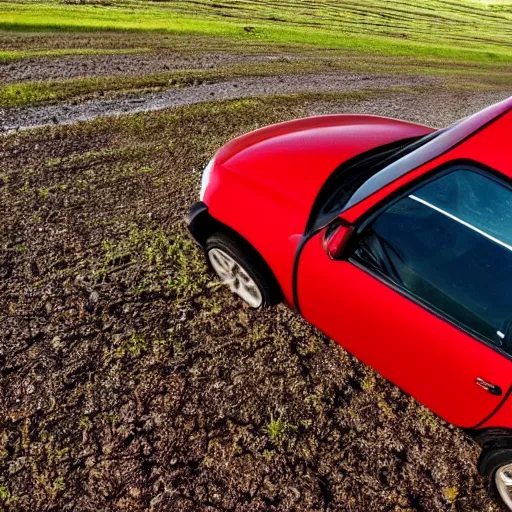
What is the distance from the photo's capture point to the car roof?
263 cm

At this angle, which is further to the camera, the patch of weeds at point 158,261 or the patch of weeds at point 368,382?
the patch of weeds at point 158,261

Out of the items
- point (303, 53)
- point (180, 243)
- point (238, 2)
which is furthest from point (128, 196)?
point (238, 2)

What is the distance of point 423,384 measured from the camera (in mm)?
2699

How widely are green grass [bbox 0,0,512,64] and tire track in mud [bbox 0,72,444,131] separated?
4194 millimetres

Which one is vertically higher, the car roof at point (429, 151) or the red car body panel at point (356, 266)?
the car roof at point (429, 151)

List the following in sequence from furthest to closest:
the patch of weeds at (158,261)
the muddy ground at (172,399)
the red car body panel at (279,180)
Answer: the patch of weeds at (158,261) < the red car body panel at (279,180) < the muddy ground at (172,399)

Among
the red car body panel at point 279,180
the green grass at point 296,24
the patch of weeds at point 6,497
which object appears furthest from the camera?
the green grass at point 296,24

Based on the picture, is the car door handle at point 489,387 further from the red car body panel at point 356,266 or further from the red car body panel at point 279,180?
the red car body panel at point 279,180

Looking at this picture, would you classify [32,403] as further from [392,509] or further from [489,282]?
[489,282]

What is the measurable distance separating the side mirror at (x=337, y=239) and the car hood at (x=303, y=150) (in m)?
0.31

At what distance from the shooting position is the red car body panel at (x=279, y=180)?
3064 millimetres

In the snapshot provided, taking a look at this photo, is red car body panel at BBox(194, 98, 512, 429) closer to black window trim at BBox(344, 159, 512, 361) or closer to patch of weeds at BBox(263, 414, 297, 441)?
black window trim at BBox(344, 159, 512, 361)

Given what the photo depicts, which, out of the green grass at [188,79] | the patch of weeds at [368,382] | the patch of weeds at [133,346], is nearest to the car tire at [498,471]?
the patch of weeds at [368,382]

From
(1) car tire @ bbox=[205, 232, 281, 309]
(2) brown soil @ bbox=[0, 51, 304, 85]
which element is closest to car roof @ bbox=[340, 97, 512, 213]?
(1) car tire @ bbox=[205, 232, 281, 309]
